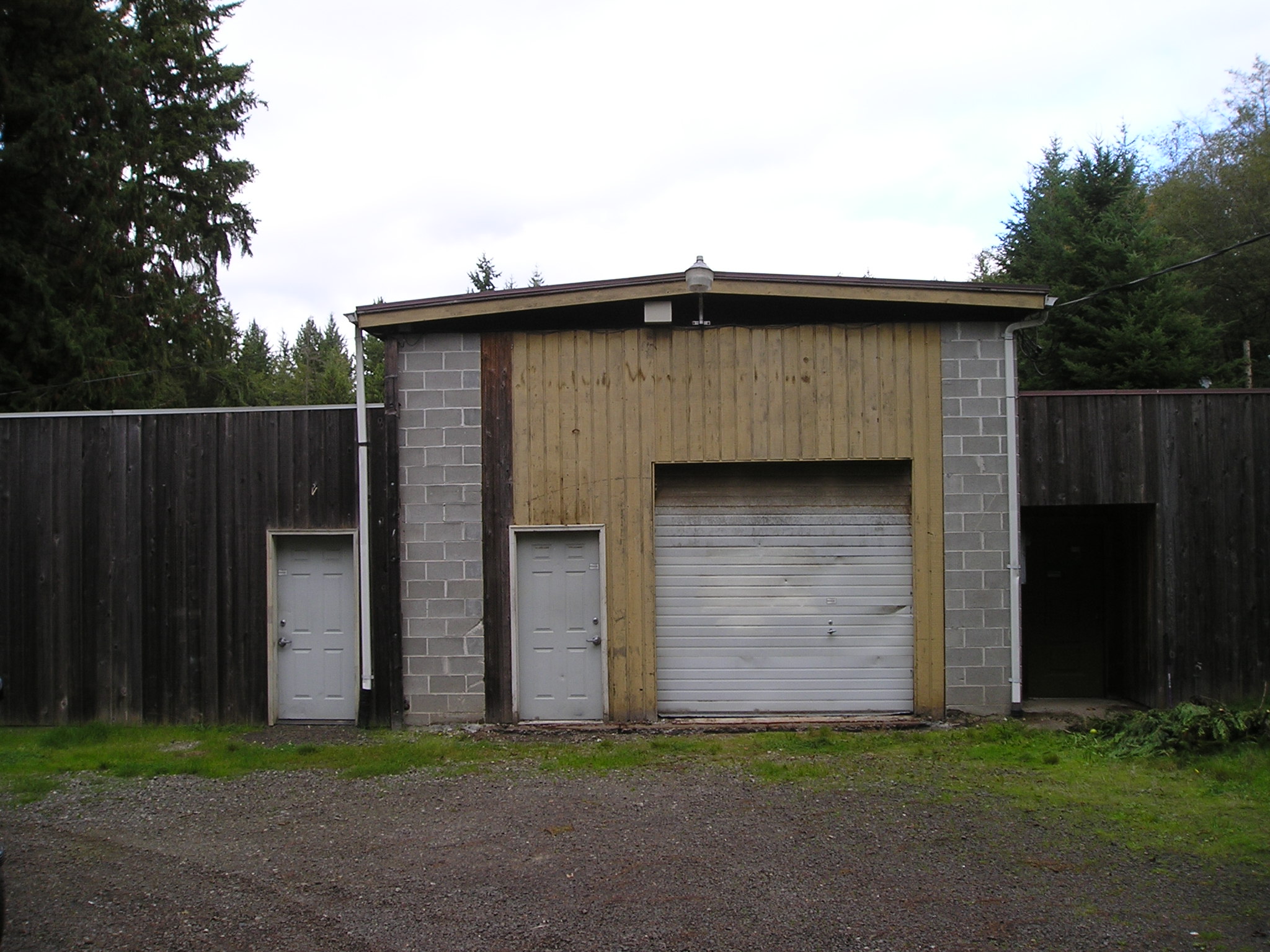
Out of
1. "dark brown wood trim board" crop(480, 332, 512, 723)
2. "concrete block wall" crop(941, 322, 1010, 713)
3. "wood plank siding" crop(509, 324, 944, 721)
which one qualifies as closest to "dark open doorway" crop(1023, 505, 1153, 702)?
"concrete block wall" crop(941, 322, 1010, 713)

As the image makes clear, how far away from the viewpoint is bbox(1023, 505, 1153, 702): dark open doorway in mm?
10242

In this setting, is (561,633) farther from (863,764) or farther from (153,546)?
(153,546)

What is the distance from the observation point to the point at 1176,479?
9.42 metres

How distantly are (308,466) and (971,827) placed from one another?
22.7 feet

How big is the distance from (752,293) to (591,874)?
5.62 m

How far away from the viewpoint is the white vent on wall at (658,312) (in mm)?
9117

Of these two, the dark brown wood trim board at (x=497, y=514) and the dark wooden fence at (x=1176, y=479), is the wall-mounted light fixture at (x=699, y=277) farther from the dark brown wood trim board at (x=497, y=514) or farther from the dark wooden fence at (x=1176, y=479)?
the dark wooden fence at (x=1176, y=479)

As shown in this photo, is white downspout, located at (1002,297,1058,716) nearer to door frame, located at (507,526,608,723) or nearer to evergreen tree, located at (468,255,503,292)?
door frame, located at (507,526,608,723)

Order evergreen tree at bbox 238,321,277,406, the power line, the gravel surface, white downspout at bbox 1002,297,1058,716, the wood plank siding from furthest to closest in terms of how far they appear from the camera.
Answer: evergreen tree at bbox 238,321,277,406
the power line
the wood plank siding
white downspout at bbox 1002,297,1058,716
the gravel surface

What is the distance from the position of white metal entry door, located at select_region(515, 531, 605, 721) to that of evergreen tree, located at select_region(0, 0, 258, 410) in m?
10.5

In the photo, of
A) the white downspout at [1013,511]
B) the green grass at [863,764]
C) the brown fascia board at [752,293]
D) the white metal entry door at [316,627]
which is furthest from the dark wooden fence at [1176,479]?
the white metal entry door at [316,627]

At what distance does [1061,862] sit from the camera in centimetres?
540

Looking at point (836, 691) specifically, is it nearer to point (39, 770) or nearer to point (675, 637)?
point (675, 637)

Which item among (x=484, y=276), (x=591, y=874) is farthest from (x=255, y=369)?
(x=591, y=874)
